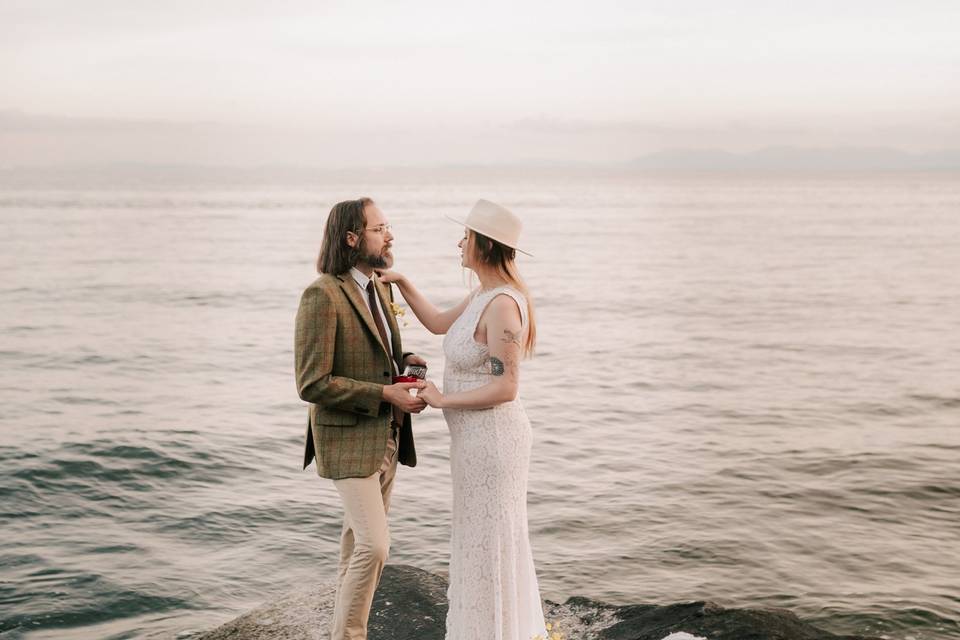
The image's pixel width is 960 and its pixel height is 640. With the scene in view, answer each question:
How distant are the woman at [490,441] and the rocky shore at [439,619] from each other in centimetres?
125

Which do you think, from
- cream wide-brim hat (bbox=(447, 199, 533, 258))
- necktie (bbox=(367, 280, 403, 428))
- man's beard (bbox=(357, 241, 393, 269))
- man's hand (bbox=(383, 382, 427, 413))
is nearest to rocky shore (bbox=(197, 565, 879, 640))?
necktie (bbox=(367, 280, 403, 428))

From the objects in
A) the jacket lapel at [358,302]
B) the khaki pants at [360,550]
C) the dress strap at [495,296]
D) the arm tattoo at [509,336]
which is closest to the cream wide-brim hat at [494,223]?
the dress strap at [495,296]

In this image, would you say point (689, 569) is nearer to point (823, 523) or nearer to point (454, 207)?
point (823, 523)

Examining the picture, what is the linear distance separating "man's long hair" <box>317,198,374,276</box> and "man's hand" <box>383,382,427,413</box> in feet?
2.24

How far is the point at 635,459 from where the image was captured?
14195mm

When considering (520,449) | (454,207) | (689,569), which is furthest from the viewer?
(454,207)

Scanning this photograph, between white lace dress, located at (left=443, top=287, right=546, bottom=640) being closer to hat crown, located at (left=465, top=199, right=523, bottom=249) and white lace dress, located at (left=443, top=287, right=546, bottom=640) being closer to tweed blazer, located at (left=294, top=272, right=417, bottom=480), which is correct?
hat crown, located at (left=465, top=199, right=523, bottom=249)

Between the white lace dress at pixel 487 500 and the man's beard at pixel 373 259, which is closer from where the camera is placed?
the white lace dress at pixel 487 500

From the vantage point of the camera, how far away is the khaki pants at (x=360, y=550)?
5.24 m

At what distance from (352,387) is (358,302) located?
0.45m

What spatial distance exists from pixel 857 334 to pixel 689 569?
19850 millimetres

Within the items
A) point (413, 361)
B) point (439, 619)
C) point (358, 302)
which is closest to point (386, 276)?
point (358, 302)

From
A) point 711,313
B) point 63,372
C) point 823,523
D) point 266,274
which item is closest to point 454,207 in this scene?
point 266,274

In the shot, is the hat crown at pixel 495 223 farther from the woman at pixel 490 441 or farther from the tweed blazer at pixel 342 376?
the tweed blazer at pixel 342 376
